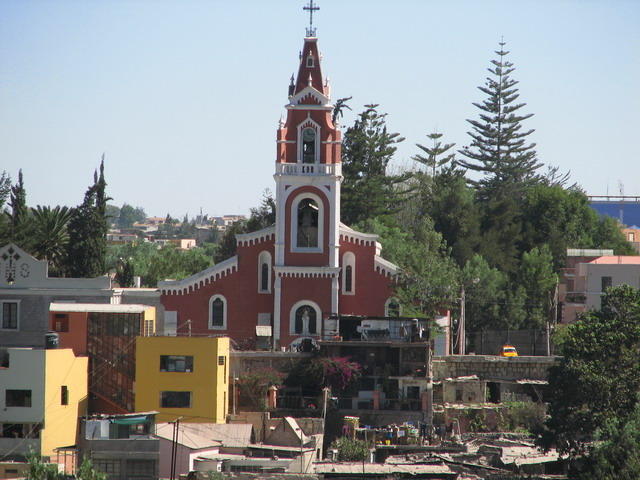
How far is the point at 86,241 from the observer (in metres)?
80.1

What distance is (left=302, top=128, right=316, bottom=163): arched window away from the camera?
7106cm

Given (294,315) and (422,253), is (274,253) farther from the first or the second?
(422,253)

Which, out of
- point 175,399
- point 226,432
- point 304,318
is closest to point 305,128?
point 304,318

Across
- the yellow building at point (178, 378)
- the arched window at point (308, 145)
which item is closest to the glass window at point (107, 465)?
the yellow building at point (178, 378)

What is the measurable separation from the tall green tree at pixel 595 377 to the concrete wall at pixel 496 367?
9.95 metres

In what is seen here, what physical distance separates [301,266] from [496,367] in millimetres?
9720

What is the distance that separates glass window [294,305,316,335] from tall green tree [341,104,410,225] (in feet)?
88.2

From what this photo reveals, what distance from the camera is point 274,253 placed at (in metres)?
72.0

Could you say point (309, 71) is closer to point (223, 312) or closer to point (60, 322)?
point (223, 312)

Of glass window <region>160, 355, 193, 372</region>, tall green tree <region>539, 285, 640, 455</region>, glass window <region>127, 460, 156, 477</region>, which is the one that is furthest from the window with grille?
tall green tree <region>539, 285, 640, 455</region>

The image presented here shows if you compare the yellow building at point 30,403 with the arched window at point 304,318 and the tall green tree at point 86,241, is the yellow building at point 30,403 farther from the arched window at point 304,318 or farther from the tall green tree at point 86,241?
the tall green tree at point 86,241

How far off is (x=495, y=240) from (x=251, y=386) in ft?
114

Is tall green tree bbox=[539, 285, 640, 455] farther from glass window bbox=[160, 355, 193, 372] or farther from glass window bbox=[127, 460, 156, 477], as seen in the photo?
glass window bbox=[127, 460, 156, 477]

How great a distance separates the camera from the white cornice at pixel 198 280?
71438 mm
